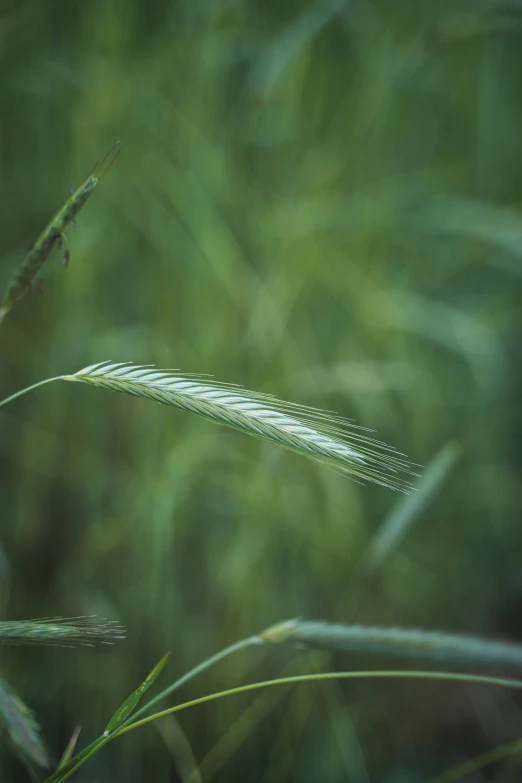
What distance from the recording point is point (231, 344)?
121 cm

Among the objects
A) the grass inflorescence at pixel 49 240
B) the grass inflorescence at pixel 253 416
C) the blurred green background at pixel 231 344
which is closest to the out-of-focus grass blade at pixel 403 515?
the blurred green background at pixel 231 344

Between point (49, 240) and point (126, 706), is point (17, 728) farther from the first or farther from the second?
point (49, 240)

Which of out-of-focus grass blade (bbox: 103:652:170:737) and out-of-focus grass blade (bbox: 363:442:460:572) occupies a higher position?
out-of-focus grass blade (bbox: 363:442:460:572)

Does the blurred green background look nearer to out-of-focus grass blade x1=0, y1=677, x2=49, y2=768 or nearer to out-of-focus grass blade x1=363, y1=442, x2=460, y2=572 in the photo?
out-of-focus grass blade x1=363, y1=442, x2=460, y2=572

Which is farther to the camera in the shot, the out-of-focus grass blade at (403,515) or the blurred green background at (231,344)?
the blurred green background at (231,344)

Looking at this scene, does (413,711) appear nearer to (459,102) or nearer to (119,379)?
(119,379)

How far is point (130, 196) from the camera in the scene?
124cm

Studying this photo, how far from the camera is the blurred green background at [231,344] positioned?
1088 mm

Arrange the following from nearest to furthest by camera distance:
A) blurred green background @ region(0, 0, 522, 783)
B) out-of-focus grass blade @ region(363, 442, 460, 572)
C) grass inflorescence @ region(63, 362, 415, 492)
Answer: grass inflorescence @ region(63, 362, 415, 492) < out-of-focus grass blade @ region(363, 442, 460, 572) < blurred green background @ region(0, 0, 522, 783)

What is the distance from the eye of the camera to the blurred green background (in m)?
1.09

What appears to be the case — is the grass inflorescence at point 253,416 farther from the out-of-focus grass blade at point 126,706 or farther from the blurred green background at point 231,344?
the blurred green background at point 231,344

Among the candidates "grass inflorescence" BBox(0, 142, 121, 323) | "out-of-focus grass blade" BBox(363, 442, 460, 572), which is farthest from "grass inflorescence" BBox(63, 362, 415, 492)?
"out-of-focus grass blade" BBox(363, 442, 460, 572)

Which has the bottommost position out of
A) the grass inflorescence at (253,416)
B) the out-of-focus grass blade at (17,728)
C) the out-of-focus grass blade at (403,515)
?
the out-of-focus grass blade at (17,728)

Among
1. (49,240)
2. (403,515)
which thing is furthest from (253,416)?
(403,515)
